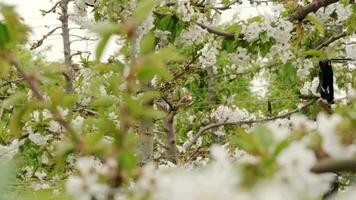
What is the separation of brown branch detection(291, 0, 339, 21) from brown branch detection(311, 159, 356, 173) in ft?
8.42

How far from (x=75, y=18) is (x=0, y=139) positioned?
1.36m

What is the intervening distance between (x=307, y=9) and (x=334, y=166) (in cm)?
260

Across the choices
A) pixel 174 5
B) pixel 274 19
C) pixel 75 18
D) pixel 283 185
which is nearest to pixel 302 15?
pixel 274 19

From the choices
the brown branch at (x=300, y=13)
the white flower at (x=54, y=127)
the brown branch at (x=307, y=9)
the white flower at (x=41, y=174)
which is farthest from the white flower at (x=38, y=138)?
the brown branch at (x=307, y=9)

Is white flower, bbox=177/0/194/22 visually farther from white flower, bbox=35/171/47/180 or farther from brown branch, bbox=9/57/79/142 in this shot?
brown branch, bbox=9/57/79/142

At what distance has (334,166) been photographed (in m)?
0.57

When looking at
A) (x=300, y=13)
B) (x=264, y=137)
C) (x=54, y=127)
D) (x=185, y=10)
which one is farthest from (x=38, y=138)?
(x=264, y=137)

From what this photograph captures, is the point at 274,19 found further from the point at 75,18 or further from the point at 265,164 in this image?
the point at 265,164

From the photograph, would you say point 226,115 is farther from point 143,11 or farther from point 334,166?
point 334,166

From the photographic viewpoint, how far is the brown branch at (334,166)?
553 millimetres

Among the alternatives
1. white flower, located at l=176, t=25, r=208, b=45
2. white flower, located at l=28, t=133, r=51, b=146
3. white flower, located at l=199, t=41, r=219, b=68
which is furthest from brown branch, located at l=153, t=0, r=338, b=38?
white flower, located at l=28, t=133, r=51, b=146

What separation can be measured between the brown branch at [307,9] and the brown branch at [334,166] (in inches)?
101

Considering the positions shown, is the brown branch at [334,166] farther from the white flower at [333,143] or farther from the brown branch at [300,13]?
the brown branch at [300,13]

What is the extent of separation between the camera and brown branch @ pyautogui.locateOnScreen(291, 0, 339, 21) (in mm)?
3090
